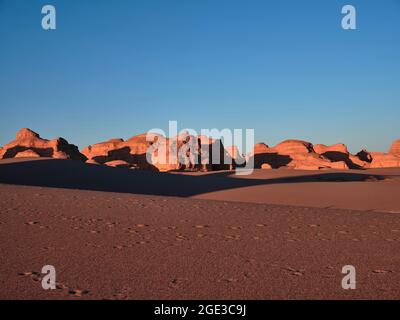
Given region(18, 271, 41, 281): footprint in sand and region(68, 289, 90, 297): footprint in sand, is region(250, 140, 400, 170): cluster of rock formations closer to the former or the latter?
region(18, 271, 41, 281): footprint in sand

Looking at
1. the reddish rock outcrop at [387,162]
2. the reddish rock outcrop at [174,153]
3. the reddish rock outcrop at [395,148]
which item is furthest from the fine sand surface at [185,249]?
the reddish rock outcrop at [395,148]

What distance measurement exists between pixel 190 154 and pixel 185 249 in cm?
5018

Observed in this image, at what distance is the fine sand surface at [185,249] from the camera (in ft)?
12.2

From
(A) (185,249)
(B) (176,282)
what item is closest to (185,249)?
(A) (185,249)

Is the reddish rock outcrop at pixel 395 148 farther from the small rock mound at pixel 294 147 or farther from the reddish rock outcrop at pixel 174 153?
the reddish rock outcrop at pixel 174 153

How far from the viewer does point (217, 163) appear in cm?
5884

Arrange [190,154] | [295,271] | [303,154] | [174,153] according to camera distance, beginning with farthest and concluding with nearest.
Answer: [303,154]
[190,154]
[174,153]
[295,271]

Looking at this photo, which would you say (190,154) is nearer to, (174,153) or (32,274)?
(174,153)

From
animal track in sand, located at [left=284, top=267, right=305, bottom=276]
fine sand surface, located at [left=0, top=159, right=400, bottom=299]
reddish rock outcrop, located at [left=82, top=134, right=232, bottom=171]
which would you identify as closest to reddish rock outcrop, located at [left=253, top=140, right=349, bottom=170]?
reddish rock outcrop, located at [left=82, top=134, right=232, bottom=171]

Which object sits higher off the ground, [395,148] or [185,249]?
[395,148]

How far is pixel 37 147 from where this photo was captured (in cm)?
6875

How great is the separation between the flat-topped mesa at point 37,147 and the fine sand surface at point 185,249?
55.7 meters

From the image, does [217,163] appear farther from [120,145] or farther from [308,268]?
[308,268]
